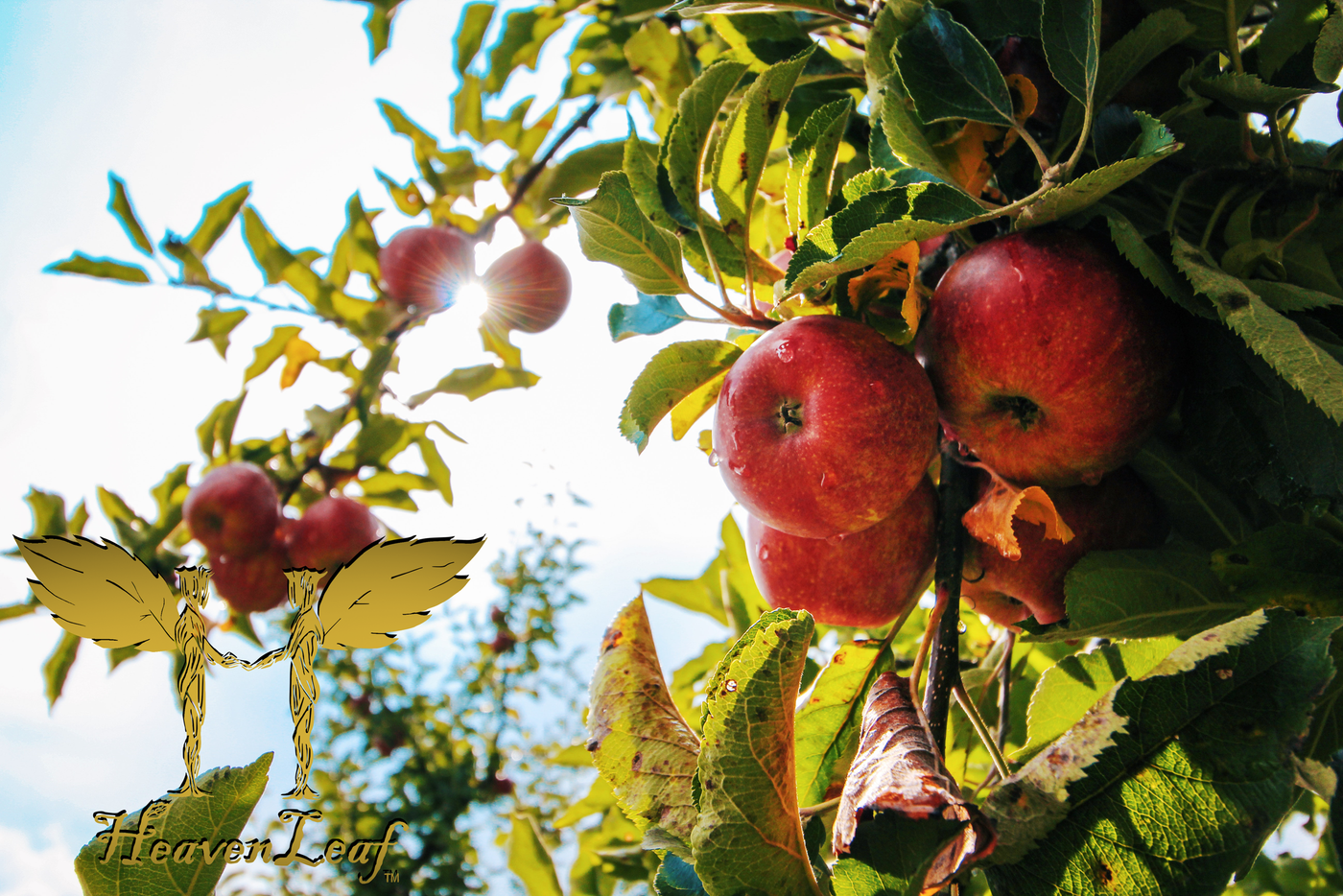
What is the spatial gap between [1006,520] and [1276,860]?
5.81 ft

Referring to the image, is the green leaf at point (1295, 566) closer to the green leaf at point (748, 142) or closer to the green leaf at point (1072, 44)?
the green leaf at point (1072, 44)

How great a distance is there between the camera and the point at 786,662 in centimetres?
36

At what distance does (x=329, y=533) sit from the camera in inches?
54.4

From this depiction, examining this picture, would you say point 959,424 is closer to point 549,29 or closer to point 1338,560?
point 1338,560

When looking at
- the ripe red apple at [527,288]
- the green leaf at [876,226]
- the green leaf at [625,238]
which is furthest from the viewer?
the ripe red apple at [527,288]

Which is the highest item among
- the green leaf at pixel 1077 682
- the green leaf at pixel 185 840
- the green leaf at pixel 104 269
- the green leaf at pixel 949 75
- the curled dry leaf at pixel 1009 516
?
the green leaf at pixel 104 269

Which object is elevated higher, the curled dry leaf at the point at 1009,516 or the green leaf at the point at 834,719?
the curled dry leaf at the point at 1009,516

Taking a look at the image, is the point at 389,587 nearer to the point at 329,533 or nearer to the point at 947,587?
the point at 947,587

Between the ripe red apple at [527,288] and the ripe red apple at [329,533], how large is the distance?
1.69 feet

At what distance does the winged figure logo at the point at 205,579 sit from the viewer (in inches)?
26.8

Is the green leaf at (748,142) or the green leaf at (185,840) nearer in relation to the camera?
the green leaf at (185,840)

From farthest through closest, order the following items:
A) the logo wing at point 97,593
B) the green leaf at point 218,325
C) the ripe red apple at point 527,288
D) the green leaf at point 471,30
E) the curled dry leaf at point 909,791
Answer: the ripe red apple at point 527,288, the green leaf at point 218,325, the green leaf at point 471,30, the logo wing at point 97,593, the curled dry leaf at point 909,791

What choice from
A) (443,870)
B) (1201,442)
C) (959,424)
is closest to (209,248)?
(959,424)

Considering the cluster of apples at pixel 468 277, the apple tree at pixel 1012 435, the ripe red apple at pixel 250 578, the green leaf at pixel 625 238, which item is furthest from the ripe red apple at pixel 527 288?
the green leaf at pixel 625 238
